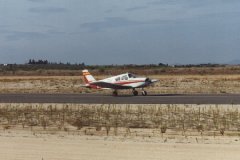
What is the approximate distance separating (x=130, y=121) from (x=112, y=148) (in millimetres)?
6765

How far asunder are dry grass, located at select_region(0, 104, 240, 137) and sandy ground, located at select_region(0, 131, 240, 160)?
144cm

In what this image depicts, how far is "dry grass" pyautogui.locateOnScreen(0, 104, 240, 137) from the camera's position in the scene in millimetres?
17344

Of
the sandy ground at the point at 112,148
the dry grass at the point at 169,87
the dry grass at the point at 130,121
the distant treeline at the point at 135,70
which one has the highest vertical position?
the distant treeline at the point at 135,70

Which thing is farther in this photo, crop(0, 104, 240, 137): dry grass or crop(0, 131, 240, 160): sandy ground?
crop(0, 104, 240, 137): dry grass

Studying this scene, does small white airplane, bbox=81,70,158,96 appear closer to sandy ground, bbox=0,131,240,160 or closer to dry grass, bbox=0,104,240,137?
dry grass, bbox=0,104,240,137

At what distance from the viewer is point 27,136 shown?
16297 mm

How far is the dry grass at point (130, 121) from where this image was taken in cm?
1734

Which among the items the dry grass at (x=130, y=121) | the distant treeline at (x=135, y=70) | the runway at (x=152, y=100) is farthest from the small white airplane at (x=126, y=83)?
the distant treeline at (x=135, y=70)

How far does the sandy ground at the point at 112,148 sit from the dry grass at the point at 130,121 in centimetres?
144

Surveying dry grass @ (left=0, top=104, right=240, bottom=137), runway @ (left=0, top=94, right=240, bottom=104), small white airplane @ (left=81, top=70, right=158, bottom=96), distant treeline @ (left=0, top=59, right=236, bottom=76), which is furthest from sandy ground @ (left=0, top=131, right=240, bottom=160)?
distant treeline @ (left=0, top=59, right=236, bottom=76)

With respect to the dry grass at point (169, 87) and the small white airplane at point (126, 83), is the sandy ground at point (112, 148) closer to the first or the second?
the small white airplane at point (126, 83)

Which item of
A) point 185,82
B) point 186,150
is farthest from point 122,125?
point 185,82

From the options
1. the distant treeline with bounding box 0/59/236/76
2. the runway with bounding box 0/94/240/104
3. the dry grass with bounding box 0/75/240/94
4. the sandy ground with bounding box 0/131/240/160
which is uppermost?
the distant treeline with bounding box 0/59/236/76

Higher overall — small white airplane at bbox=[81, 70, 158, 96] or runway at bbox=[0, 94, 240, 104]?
small white airplane at bbox=[81, 70, 158, 96]
